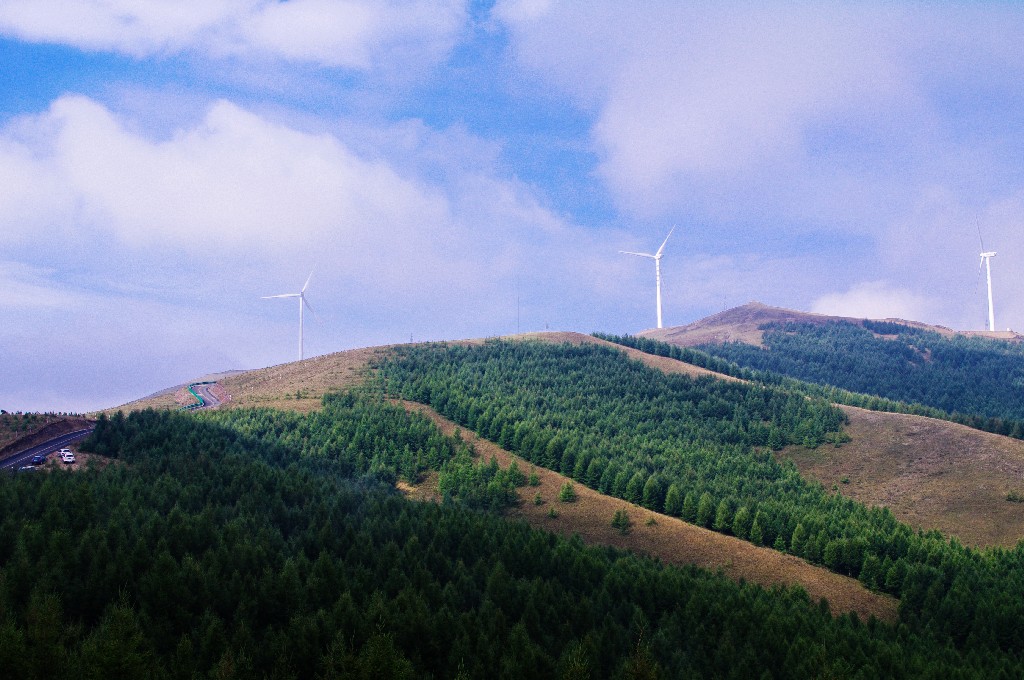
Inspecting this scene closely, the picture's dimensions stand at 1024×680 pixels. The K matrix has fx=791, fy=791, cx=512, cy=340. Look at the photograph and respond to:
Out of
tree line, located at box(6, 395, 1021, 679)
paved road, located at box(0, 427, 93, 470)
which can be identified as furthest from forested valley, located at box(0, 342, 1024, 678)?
paved road, located at box(0, 427, 93, 470)

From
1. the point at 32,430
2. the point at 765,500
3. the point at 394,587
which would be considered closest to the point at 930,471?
the point at 765,500

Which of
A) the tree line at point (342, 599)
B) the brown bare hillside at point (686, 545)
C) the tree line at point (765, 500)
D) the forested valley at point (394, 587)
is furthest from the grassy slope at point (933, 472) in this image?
the tree line at point (342, 599)

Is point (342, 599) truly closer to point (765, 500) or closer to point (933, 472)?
point (765, 500)

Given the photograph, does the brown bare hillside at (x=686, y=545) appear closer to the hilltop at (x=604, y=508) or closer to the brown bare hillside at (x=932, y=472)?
the hilltop at (x=604, y=508)

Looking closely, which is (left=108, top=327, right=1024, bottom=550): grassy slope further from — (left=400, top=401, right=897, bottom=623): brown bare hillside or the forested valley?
the forested valley

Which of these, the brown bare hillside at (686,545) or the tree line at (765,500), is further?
the brown bare hillside at (686,545)

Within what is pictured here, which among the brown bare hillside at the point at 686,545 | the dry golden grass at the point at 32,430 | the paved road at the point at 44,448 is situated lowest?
the brown bare hillside at the point at 686,545

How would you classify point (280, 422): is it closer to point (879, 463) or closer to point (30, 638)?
point (30, 638)

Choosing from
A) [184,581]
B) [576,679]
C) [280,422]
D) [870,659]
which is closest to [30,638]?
[184,581]
